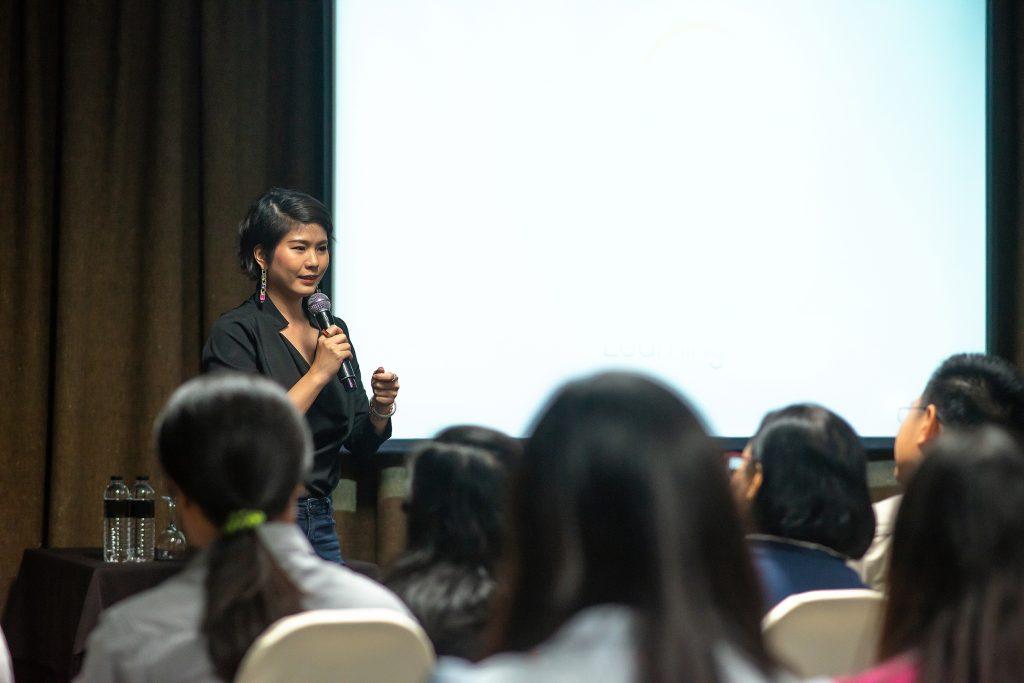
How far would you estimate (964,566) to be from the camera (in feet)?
3.76

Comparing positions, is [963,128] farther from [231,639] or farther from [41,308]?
[231,639]

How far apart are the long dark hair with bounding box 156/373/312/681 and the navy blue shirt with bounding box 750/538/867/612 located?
771 millimetres

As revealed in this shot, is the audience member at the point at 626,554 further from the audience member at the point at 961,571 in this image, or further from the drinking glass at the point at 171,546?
the drinking glass at the point at 171,546

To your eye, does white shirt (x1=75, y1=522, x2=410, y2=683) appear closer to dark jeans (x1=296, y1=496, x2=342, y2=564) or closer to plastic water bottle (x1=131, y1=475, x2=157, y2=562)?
dark jeans (x1=296, y1=496, x2=342, y2=564)

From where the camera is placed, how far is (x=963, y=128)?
4504 millimetres

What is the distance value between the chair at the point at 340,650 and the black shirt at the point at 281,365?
57.3 inches

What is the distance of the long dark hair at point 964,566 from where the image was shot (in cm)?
112

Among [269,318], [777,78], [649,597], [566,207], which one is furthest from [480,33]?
[649,597]

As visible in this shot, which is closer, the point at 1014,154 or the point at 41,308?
the point at 41,308

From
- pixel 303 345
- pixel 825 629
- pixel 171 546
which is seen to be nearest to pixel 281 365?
pixel 303 345

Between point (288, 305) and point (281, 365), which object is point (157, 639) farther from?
point (288, 305)

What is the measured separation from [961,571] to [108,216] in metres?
3.19

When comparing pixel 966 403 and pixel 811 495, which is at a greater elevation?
pixel 966 403

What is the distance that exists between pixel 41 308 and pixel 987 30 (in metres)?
3.22
